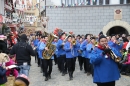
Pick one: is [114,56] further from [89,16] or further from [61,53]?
[89,16]

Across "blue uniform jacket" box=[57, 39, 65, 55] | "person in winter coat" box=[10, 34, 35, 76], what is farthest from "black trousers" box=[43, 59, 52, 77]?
"person in winter coat" box=[10, 34, 35, 76]

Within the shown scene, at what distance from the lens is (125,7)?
2181cm

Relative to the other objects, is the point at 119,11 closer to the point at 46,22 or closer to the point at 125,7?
the point at 125,7

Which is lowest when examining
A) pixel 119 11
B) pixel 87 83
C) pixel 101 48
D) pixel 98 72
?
pixel 87 83

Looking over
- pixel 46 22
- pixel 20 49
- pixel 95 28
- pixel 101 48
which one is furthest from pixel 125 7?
pixel 101 48

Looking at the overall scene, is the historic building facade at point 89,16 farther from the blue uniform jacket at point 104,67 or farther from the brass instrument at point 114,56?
the brass instrument at point 114,56

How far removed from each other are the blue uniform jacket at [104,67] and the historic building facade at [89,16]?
1612 centimetres

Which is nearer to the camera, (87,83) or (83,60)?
(87,83)

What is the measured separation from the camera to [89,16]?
21953mm

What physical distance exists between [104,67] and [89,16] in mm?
16394

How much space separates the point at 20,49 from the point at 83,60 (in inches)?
209

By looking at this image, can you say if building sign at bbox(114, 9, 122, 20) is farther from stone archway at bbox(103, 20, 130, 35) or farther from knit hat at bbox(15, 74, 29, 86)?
knit hat at bbox(15, 74, 29, 86)

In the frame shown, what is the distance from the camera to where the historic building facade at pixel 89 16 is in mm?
21812

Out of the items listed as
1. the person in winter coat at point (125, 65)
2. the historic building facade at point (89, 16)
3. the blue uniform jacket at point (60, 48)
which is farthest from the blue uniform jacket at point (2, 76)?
the historic building facade at point (89, 16)
